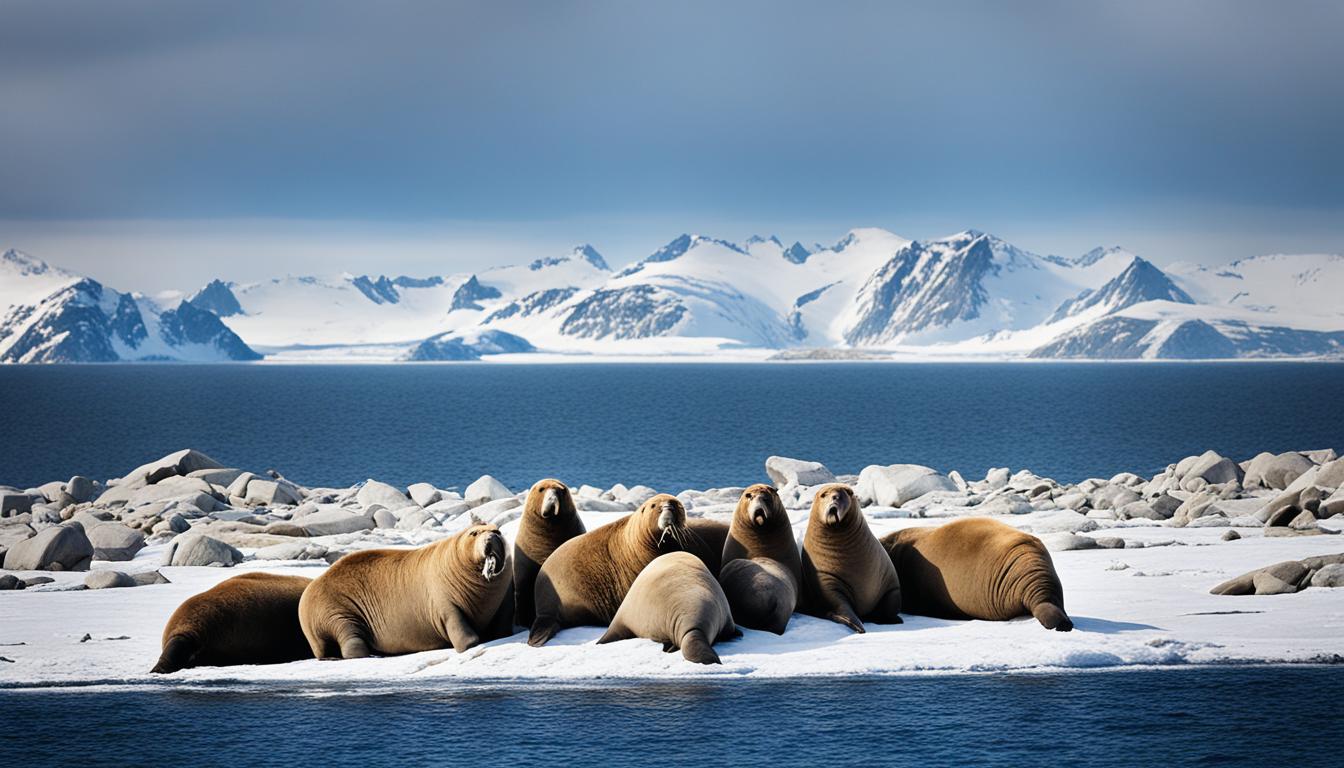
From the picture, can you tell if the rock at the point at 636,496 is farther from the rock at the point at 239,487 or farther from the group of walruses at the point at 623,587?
the group of walruses at the point at 623,587

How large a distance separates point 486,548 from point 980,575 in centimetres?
752

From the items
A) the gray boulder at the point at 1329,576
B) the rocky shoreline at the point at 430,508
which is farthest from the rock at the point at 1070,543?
the gray boulder at the point at 1329,576

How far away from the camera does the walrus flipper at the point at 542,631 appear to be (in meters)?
19.8

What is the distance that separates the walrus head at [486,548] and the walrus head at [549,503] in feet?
6.49

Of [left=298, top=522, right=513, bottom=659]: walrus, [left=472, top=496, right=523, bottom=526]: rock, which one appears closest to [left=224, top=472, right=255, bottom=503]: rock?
[left=472, top=496, right=523, bottom=526]: rock

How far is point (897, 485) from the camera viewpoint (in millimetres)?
43281

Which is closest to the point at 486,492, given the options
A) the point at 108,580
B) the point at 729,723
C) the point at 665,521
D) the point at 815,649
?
the point at 108,580

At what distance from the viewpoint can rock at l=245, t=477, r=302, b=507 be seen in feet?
158

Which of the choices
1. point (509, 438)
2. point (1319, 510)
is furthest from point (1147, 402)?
point (1319, 510)

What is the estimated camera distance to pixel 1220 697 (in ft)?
57.7

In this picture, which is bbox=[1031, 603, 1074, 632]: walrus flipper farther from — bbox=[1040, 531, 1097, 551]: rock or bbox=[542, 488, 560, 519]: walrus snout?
bbox=[1040, 531, 1097, 551]: rock

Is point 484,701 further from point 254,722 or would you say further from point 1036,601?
→ point 1036,601

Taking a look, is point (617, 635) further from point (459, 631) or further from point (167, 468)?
point (167, 468)

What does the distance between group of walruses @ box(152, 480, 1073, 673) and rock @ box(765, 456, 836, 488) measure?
26.9 meters
